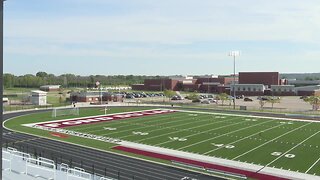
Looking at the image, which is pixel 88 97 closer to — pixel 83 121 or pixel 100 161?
pixel 83 121

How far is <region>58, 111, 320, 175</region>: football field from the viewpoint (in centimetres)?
2394

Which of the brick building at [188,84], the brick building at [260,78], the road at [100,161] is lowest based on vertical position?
the road at [100,161]

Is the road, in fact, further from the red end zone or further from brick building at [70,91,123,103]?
brick building at [70,91,123,103]

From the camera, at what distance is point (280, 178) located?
19.4 meters

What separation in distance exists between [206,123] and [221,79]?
7729cm

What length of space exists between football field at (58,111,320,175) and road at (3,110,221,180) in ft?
15.2

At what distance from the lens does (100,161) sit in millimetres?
22938

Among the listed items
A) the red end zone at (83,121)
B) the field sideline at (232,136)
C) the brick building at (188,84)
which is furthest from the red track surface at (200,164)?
the brick building at (188,84)

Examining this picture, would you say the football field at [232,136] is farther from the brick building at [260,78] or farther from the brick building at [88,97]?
the brick building at [260,78]

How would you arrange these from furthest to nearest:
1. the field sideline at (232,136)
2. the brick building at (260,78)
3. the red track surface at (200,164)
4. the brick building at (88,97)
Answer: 1. the brick building at (260,78)
2. the brick building at (88,97)
3. the field sideline at (232,136)
4. the red track surface at (200,164)

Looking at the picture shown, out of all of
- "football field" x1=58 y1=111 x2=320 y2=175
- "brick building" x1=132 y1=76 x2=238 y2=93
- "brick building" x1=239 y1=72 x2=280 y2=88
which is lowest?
"football field" x1=58 y1=111 x2=320 y2=175

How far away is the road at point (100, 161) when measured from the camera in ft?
65.6

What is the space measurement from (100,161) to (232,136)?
1357 centimetres

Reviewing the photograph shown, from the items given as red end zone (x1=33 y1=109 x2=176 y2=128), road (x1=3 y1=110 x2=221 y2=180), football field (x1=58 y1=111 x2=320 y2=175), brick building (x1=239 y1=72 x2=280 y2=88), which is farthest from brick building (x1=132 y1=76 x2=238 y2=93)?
road (x1=3 y1=110 x2=221 y2=180)
